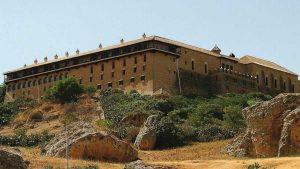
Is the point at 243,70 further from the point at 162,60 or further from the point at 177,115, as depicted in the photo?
the point at 177,115

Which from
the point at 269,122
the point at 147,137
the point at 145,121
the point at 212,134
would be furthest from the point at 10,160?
the point at 145,121

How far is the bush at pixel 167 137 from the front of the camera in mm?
51156

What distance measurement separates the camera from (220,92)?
9412 cm

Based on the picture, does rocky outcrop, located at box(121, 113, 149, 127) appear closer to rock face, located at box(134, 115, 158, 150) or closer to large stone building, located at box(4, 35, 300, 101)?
rock face, located at box(134, 115, 158, 150)

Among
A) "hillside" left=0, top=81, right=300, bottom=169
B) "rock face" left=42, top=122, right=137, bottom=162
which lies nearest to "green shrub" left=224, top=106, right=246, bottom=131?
"hillside" left=0, top=81, right=300, bottom=169

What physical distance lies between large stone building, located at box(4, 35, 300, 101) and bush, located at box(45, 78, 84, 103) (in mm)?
4904

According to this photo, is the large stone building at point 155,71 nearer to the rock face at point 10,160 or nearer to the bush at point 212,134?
the bush at point 212,134

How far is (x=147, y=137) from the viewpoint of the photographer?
50531 mm

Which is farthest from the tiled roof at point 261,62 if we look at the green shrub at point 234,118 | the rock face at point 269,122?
the rock face at point 269,122

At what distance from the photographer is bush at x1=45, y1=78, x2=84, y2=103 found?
88.0 m

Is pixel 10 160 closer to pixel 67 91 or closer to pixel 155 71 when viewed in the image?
pixel 67 91

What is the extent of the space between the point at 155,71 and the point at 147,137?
127 ft

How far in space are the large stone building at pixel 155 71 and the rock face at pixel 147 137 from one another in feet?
115

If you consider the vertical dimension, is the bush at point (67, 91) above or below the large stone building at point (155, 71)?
below
